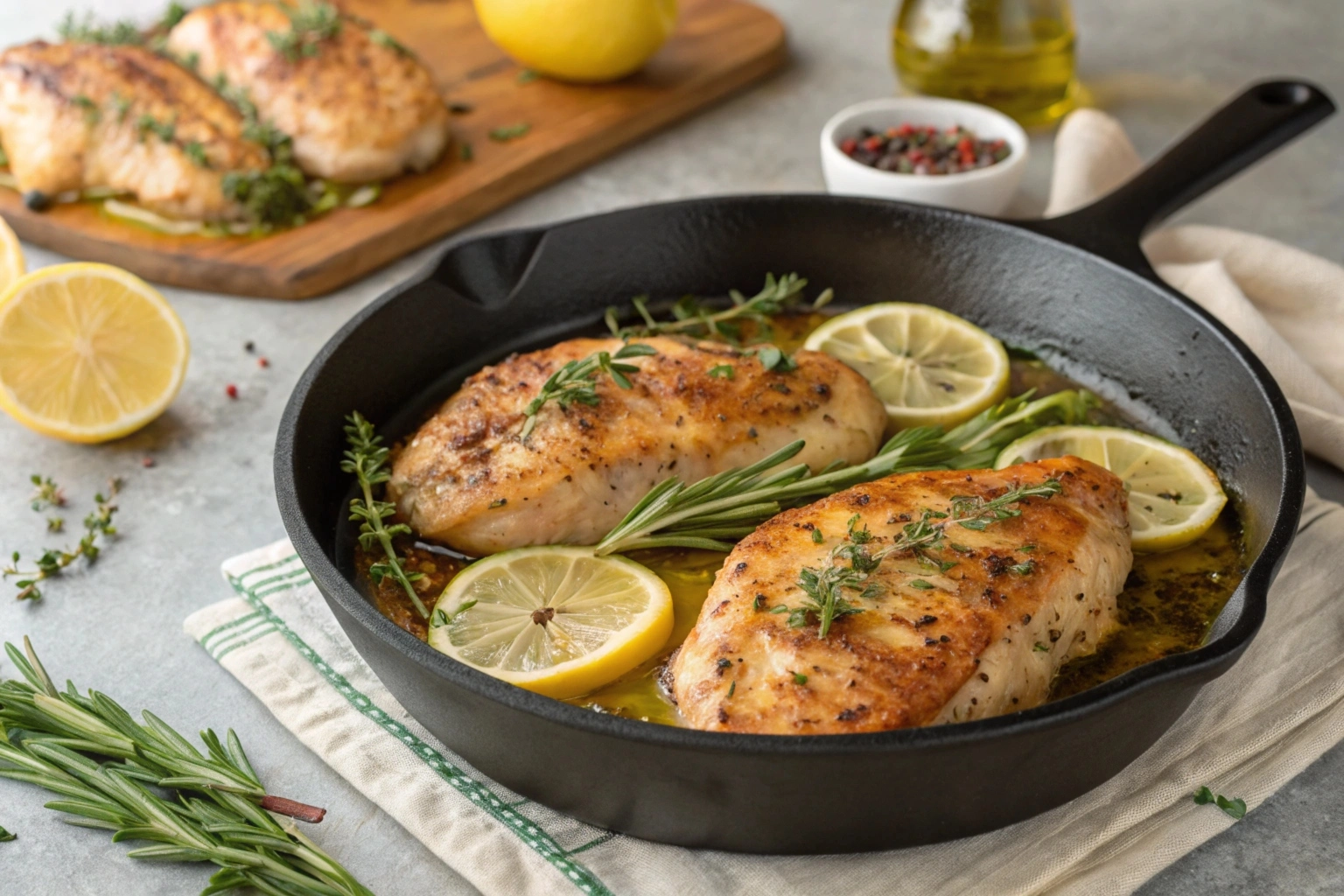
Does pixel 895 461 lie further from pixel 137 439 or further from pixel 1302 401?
pixel 137 439

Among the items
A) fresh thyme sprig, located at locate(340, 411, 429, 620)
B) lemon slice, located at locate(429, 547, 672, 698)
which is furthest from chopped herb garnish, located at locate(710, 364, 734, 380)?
fresh thyme sprig, located at locate(340, 411, 429, 620)

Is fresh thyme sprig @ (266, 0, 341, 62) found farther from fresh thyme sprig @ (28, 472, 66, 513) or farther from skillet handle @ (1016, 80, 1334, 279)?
skillet handle @ (1016, 80, 1334, 279)

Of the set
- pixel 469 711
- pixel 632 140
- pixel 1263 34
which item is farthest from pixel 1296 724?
pixel 1263 34

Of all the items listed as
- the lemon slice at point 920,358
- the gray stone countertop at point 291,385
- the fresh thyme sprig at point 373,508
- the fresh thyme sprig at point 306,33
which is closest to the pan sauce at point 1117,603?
the fresh thyme sprig at point 373,508

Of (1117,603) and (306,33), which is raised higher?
(306,33)

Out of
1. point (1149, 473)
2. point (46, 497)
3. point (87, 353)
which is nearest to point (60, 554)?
point (46, 497)

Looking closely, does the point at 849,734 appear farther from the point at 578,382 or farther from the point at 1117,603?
the point at 578,382
